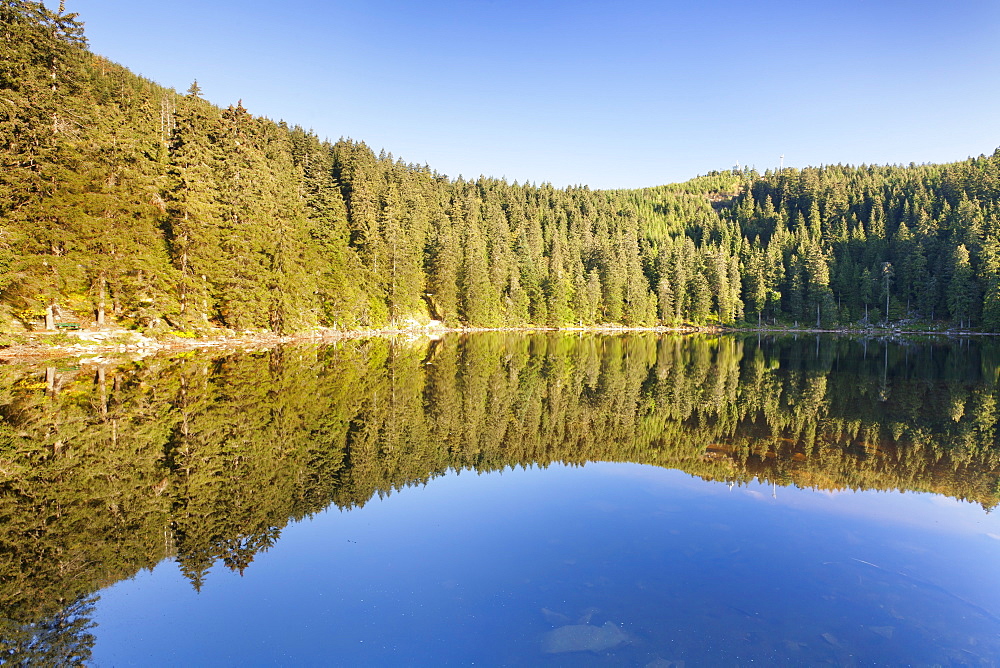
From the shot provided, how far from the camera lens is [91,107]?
37.2m

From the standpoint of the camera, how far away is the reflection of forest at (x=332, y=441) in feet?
27.5

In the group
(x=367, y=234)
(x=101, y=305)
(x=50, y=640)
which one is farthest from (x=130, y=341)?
(x=50, y=640)

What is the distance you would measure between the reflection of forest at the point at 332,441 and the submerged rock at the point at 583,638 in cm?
474

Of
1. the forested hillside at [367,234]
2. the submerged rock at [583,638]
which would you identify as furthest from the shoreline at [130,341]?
the submerged rock at [583,638]

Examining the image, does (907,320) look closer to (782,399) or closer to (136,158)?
(782,399)

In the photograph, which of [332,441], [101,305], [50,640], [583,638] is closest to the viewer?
[50,640]

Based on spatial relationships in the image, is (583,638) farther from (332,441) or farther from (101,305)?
(101,305)

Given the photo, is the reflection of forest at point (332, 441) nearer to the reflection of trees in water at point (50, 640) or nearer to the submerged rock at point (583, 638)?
the reflection of trees in water at point (50, 640)

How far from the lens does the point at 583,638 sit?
6.05 meters

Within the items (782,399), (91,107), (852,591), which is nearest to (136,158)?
(91,107)

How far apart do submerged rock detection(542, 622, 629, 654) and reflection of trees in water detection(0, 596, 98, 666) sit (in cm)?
493

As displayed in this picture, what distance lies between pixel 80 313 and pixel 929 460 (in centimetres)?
4441

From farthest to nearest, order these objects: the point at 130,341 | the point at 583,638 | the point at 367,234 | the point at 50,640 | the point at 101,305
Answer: the point at 367,234 < the point at 130,341 < the point at 101,305 < the point at 583,638 < the point at 50,640

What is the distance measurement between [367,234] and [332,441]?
2086 inches
